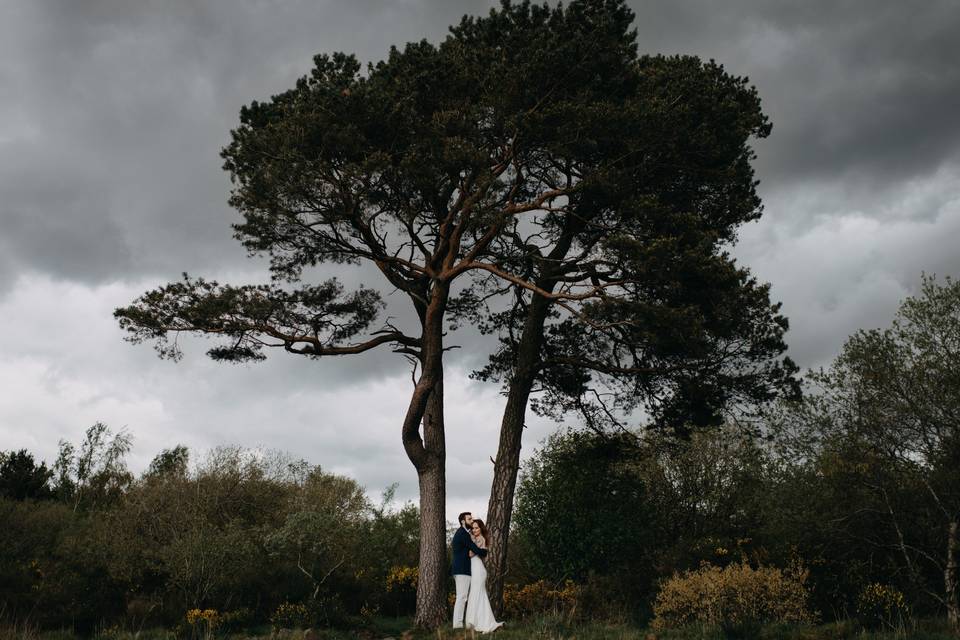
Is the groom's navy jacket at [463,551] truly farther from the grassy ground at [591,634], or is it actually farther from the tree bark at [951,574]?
the tree bark at [951,574]

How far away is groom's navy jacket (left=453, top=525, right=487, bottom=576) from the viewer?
40.1 feet

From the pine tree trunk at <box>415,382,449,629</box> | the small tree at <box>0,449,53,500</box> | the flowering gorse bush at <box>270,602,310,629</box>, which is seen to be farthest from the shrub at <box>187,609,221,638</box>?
the small tree at <box>0,449,53,500</box>

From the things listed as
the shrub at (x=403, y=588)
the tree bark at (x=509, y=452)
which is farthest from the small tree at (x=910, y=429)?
the shrub at (x=403, y=588)

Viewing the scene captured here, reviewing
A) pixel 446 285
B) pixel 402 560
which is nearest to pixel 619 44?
pixel 446 285

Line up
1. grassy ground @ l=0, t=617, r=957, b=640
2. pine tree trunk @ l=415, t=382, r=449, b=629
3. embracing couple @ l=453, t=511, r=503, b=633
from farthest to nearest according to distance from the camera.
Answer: pine tree trunk @ l=415, t=382, r=449, b=629, embracing couple @ l=453, t=511, r=503, b=633, grassy ground @ l=0, t=617, r=957, b=640

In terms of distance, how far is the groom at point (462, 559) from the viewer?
12.2m

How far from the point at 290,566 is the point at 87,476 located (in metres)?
25.3

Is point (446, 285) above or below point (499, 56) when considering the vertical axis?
below

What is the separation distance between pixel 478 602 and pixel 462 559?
0.74 meters

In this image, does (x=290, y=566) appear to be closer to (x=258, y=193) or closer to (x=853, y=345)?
(x=258, y=193)

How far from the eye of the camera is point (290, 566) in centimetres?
1809

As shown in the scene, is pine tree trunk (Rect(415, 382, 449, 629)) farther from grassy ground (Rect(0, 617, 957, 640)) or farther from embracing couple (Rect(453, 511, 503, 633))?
embracing couple (Rect(453, 511, 503, 633))

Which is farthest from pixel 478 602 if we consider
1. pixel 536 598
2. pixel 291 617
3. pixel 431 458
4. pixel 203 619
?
pixel 536 598

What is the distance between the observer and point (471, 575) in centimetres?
1230
